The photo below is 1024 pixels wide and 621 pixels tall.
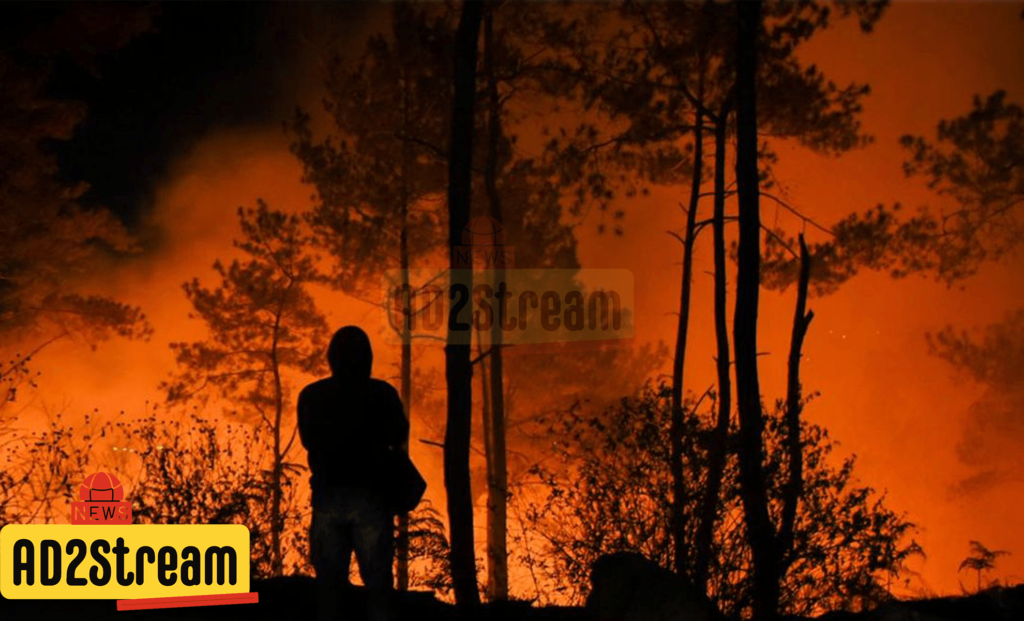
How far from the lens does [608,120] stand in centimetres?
1375

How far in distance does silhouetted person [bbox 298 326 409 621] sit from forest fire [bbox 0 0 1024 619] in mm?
32

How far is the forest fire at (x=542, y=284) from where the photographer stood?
8.15 metres

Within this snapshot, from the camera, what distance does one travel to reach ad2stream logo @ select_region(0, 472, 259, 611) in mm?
7363

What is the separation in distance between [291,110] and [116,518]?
20.1 m

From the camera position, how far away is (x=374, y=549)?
5555mm

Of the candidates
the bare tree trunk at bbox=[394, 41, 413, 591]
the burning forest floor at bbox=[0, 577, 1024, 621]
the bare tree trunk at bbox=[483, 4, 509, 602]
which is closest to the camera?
the burning forest floor at bbox=[0, 577, 1024, 621]

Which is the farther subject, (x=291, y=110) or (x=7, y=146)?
(x=291, y=110)

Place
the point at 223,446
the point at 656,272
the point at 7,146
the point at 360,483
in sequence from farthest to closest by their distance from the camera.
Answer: the point at 656,272 < the point at 7,146 < the point at 223,446 < the point at 360,483

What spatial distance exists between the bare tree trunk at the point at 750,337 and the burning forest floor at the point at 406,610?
1.68 ft

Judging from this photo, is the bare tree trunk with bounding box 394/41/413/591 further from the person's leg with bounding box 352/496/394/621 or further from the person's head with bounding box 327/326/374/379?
the person's head with bounding box 327/326/374/379

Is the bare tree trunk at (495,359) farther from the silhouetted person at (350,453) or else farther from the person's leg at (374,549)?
the silhouetted person at (350,453)

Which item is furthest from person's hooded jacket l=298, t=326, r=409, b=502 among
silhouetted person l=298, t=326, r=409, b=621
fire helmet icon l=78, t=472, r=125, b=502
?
fire helmet icon l=78, t=472, r=125, b=502

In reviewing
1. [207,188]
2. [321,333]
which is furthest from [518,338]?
[207,188]

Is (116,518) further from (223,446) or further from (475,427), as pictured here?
(475,427)
